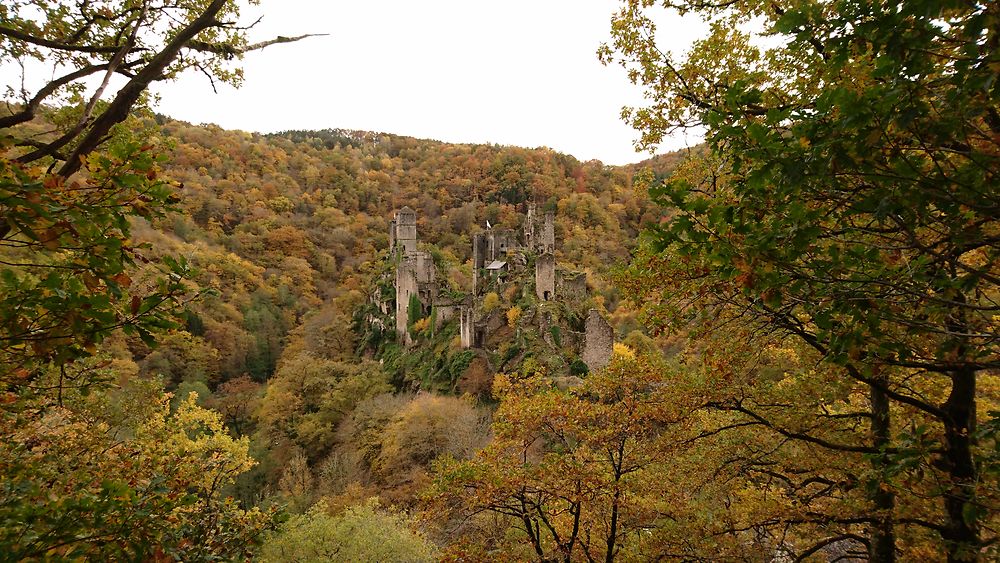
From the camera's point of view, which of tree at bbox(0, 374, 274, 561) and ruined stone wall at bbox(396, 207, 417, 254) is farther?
ruined stone wall at bbox(396, 207, 417, 254)

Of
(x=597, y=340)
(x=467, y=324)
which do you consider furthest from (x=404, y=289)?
(x=597, y=340)

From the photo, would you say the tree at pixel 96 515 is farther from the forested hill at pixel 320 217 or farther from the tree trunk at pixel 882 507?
the forested hill at pixel 320 217

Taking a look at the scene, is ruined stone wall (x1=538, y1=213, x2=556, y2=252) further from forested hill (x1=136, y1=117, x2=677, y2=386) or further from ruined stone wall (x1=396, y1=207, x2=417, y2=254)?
ruined stone wall (x1=396, y1=207, x2=417, y2=254)

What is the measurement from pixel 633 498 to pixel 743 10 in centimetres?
619

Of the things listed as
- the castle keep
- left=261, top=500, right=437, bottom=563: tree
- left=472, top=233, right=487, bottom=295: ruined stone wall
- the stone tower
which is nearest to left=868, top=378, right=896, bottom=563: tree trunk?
left=261, top=500, right=437, bottom=563: tree

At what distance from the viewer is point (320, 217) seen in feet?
236

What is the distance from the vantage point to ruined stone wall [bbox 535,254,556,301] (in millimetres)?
30641

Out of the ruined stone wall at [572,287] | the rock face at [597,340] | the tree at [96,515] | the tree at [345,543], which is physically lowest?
the tree at [345,543]

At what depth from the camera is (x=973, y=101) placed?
212 centimetres

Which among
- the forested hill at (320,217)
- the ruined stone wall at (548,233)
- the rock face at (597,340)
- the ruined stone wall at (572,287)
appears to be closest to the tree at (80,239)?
the rock face at (597,340)

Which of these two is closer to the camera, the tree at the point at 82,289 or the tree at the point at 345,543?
the tree at the point at 82,289

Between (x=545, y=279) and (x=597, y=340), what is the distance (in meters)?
6.97

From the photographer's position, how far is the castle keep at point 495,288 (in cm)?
2745

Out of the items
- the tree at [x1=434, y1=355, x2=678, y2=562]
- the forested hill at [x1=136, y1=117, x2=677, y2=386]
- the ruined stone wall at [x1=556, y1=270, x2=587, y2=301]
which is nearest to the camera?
the tree at [x1=434, y1=355, x2=678, y2=562]
